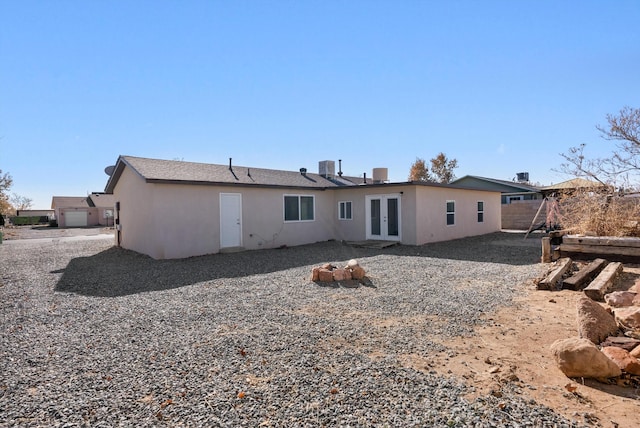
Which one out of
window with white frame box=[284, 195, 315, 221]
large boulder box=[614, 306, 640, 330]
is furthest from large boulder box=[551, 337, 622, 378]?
window with white frame box=[284, 195, 315, 221]

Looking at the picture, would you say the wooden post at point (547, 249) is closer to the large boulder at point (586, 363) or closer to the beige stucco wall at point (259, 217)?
the beige stucco wall at point (259, 217)

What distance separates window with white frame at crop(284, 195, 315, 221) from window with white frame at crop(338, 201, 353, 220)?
1271mm

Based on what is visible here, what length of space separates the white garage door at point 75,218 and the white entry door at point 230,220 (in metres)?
33.9

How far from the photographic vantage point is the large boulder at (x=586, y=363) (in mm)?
2725

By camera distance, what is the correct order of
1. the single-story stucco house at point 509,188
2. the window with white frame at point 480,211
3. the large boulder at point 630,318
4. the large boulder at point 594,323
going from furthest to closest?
the single-story stucco house at point 509,188 < the window with white frame at point 480,211 < the large boulder at point 630,318 < the large boulder at point 594,323

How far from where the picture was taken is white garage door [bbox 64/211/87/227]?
36.0 metres

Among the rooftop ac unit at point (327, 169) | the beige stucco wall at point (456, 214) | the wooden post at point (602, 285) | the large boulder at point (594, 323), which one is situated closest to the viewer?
the large boulder at point (594, 323)

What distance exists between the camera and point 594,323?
11.4 feet

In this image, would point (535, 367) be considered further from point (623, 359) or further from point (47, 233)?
point (47, 233)

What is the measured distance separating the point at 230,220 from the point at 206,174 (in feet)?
6.07

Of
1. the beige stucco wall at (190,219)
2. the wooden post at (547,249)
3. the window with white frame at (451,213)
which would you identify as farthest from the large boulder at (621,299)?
the beige stucco wall at (190,219)

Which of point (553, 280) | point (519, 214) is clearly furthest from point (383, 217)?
point (519, 214)

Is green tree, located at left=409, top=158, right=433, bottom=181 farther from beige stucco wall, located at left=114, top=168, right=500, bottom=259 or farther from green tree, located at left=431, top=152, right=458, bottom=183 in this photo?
beige stucco wall, located at left=114, top=168, right=500, bottom=259

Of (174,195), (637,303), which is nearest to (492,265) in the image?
(637,303)
